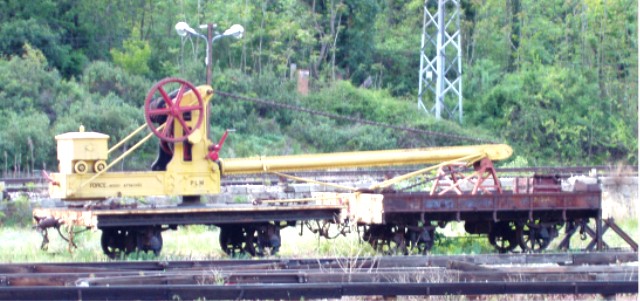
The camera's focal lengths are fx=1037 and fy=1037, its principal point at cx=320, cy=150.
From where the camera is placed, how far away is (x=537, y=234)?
18266 mm

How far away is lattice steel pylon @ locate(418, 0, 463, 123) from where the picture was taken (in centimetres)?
4434

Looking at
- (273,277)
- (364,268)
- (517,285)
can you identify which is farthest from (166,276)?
(517,285)

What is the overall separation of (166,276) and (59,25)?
4100cm

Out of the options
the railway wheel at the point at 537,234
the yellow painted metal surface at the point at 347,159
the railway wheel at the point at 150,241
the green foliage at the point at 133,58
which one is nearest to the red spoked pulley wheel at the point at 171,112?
the yellow painted metal surface at the point at 347,159

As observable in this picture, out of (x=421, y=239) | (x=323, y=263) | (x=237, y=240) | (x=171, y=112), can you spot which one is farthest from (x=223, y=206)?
(x=323, y=263)

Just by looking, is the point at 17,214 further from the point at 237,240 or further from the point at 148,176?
the point at 237,240

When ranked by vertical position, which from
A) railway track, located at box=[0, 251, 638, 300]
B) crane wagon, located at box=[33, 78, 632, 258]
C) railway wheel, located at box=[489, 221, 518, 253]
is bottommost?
railway wheel, located at box=[489, 221, 518, 253]

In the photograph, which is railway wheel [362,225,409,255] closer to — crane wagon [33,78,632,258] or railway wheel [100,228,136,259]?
crane wagon [33,78,632,258]

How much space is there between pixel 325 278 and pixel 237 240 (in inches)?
256

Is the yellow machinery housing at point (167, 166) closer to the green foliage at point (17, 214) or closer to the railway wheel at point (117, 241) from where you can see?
the railway wheel at point (117, 241)

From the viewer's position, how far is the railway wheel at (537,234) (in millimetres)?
18141

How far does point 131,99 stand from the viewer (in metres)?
44.8

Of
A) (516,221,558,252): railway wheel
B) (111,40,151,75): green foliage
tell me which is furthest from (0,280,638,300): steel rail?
(111,40,151,75): green foliage

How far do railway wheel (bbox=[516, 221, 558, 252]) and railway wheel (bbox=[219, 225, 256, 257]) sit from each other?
184 inches
